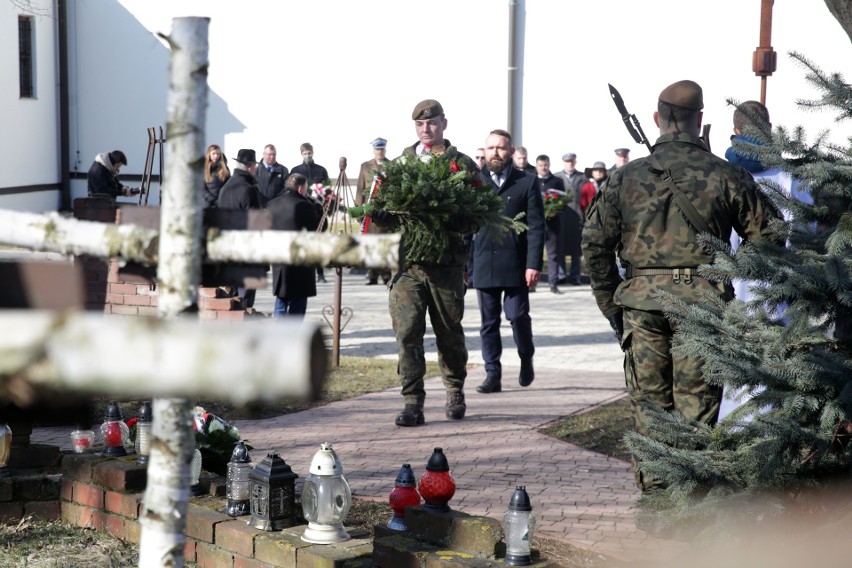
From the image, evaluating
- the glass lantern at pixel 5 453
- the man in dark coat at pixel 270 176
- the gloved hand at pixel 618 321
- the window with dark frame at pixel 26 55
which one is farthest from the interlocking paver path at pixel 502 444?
the window with dark frame at pixel 26 55

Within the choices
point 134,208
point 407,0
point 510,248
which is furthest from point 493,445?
point 407,0

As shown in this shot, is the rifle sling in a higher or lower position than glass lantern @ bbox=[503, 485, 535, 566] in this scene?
higher

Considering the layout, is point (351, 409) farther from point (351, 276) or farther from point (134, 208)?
point (351, 276)

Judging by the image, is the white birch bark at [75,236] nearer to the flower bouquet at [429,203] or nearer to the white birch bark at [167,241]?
→ the white birch bark at [167,241]

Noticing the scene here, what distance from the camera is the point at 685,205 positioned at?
5.38 metres

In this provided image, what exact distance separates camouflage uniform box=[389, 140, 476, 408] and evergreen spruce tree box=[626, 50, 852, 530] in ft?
9.96

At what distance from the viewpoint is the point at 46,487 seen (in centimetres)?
540

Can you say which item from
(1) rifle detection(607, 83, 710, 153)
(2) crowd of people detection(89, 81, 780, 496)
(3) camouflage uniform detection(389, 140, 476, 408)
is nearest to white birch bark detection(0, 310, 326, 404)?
(2) crowd of people detection(89, 81, 780, 496)

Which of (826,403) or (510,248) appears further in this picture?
(510,248)

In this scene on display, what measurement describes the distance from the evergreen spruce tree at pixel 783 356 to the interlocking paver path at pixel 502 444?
576mm

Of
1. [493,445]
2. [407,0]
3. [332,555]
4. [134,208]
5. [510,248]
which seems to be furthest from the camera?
[407,0]

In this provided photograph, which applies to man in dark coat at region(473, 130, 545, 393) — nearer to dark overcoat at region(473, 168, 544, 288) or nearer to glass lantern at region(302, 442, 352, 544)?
dark overcoat at region(473, 168, 544, 288)

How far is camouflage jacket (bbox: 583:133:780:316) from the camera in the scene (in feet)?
17.5

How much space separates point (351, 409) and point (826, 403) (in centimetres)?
461
